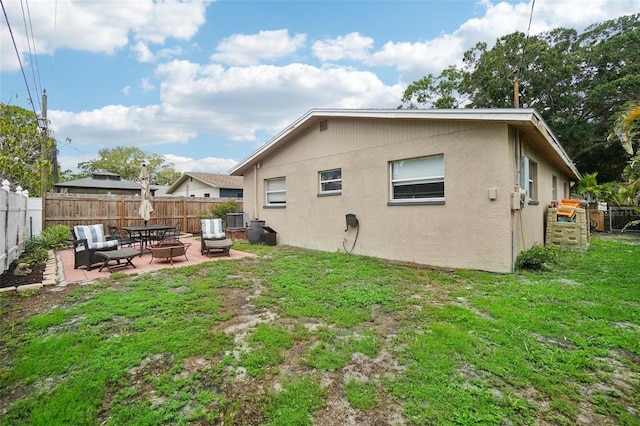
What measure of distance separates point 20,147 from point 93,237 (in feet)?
39.8

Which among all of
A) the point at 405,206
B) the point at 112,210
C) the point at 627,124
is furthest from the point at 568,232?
the point at 112,210

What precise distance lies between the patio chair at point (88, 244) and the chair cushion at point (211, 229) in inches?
89.8

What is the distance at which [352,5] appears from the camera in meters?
9.91

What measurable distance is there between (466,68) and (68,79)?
22516mm

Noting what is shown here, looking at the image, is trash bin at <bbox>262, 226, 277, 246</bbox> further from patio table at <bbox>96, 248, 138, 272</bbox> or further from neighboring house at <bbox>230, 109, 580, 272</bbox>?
patio table at <bbox>96, 248, 138, 272</bbox>

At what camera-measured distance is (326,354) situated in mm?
3072

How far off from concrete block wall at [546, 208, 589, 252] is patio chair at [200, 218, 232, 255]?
985cm

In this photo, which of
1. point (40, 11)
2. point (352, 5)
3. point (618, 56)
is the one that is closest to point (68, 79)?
point (40, 11)

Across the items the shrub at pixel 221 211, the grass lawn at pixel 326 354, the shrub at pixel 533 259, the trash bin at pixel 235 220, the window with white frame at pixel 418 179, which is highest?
the window with white frame at pixel 418 179

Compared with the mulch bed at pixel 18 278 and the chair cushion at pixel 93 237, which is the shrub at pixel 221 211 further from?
the mulch bed at pixel 18 278

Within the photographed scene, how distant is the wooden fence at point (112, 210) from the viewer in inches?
466

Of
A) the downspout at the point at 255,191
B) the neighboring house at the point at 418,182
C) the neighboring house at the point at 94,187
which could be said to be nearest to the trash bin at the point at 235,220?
the downspout at the point at 255,191

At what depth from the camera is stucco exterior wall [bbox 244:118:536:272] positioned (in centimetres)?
614

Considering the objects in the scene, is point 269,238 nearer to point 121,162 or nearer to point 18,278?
point 18,278
